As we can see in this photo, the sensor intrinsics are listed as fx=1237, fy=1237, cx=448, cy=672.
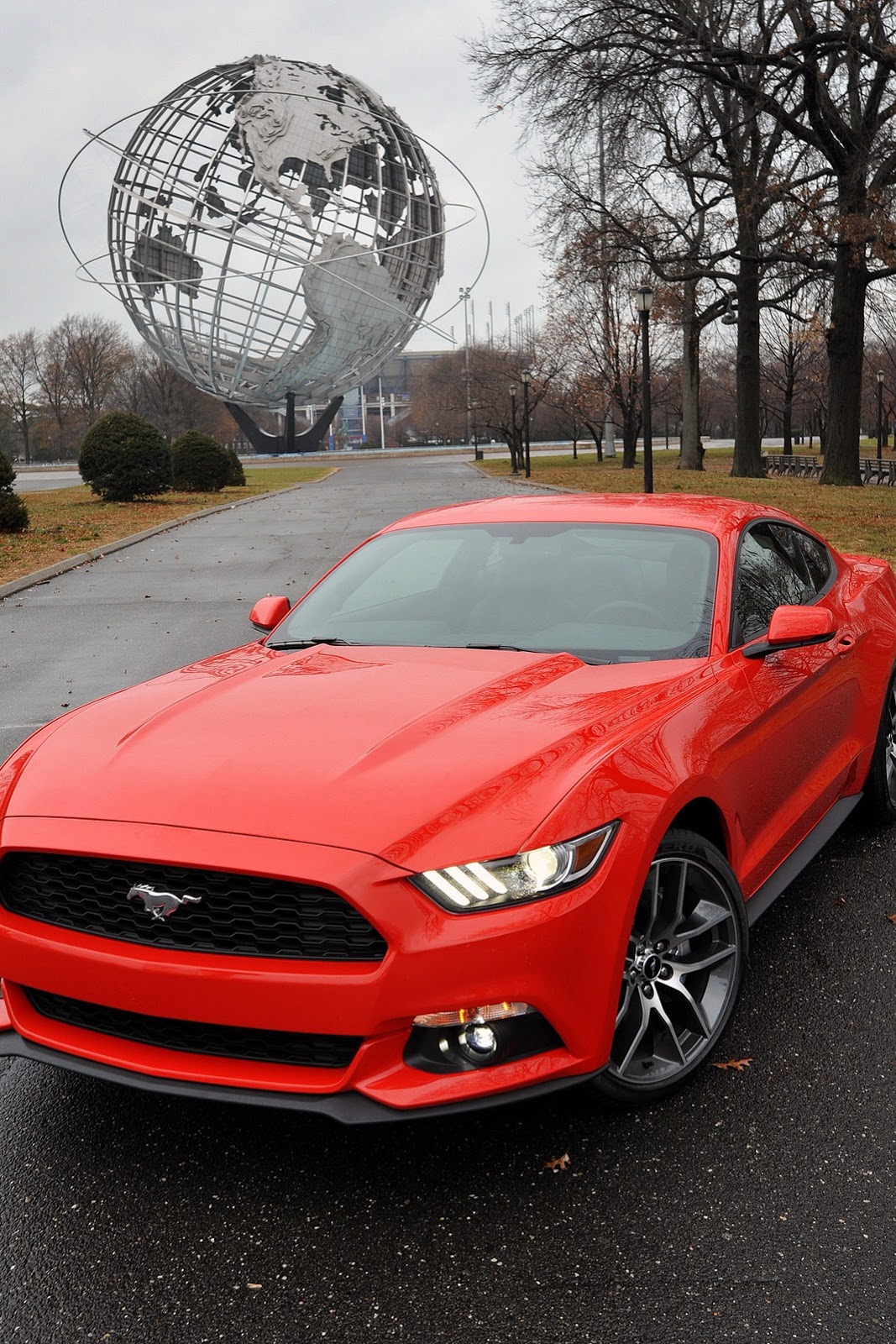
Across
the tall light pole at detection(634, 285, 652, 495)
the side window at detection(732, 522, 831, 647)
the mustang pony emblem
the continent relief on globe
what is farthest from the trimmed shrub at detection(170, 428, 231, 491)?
the mustang pony emblem

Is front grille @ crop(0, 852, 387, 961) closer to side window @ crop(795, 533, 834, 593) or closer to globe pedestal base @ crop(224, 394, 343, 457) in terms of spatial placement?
side window @ crop(795, 533, 834, 593)

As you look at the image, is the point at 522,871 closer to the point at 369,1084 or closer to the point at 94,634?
the point at 369,1084

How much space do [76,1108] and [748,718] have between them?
2159 millimetres

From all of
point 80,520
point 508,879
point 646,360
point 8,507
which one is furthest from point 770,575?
point 646,360

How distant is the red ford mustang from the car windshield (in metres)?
0.03

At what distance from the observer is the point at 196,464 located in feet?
117

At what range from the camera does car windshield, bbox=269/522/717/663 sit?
160 inches

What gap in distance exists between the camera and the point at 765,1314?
2.38 meters

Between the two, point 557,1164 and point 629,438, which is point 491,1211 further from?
point 629,438

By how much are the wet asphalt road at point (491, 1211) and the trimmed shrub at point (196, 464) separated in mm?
33334

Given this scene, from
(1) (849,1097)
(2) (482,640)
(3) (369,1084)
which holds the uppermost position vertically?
(2) (482,640)

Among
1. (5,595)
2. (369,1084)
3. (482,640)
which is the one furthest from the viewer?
(5,595)

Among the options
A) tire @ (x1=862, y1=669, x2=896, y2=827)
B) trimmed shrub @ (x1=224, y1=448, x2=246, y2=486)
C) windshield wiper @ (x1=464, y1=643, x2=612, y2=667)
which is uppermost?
trimmed shrub @ (x1=224, y1=448, x2=246, y2=486)

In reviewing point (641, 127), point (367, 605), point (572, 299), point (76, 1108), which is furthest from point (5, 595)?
point (572, 299)
